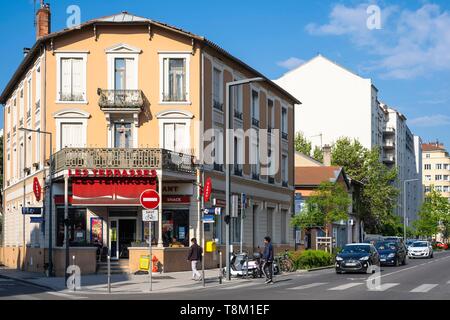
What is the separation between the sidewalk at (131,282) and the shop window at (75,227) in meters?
2.39

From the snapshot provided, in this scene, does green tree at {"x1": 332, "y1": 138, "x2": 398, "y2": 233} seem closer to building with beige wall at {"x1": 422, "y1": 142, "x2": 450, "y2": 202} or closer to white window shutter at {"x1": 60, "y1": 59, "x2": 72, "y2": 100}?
white window shutter at {"x1": 60, "y1": 59, "x2": 72, "y2": 100}

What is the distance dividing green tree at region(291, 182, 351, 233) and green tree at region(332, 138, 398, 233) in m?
29.4

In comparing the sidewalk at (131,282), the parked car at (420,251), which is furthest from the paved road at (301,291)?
the parked car at (420,251)

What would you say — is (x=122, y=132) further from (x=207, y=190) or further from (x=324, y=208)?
(x=324, y=208)

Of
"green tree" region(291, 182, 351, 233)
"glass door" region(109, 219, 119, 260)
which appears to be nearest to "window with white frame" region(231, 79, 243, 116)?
"green tree" region(291, 182, 351, 233)

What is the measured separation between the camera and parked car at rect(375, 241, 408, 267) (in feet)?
141

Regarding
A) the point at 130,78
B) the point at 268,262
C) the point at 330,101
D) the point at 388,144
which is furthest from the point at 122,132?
the point at 388,144

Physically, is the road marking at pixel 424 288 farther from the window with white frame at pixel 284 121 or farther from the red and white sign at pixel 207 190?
the window with white frame at pixel 284 121

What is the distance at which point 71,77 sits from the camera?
38.8 meters

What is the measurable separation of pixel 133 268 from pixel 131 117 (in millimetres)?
7868

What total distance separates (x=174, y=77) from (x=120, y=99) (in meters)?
3.11

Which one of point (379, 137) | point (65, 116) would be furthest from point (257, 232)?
point (379, 137)

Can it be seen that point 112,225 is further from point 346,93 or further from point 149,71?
point 346,93

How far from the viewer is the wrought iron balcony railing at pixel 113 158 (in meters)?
36.2
